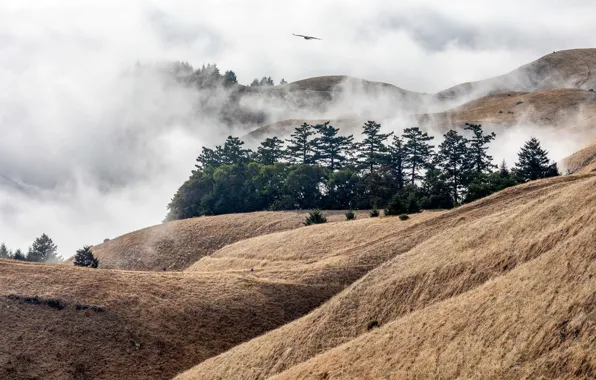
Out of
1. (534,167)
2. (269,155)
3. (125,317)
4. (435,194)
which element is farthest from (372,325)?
(269,155)

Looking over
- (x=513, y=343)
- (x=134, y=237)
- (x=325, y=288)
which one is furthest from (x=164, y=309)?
(x=134, y=237)

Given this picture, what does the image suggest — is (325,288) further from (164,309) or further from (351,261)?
(164,309)

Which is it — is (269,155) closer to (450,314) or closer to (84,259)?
(84,259)

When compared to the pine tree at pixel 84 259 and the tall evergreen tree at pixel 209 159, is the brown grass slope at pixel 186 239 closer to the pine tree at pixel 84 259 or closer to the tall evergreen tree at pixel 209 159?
the pine tree at pixel 84 259

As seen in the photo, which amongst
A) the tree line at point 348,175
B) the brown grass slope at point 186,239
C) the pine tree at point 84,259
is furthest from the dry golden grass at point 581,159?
the pine tree at point 84,259

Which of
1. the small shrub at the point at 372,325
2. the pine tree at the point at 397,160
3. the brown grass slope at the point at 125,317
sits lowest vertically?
the small shrub at the point at 372,325

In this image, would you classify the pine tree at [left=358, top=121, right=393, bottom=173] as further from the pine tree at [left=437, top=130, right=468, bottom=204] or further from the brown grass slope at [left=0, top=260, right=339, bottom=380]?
the brown grass slope at [left=0, top=260, right=339, bottom=380]

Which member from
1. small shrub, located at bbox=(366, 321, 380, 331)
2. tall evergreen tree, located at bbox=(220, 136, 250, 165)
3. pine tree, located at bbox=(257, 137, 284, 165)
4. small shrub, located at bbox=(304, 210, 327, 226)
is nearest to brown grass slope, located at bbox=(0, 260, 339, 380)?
small shrub, located at bbox=(366, 321, 380, 331)
